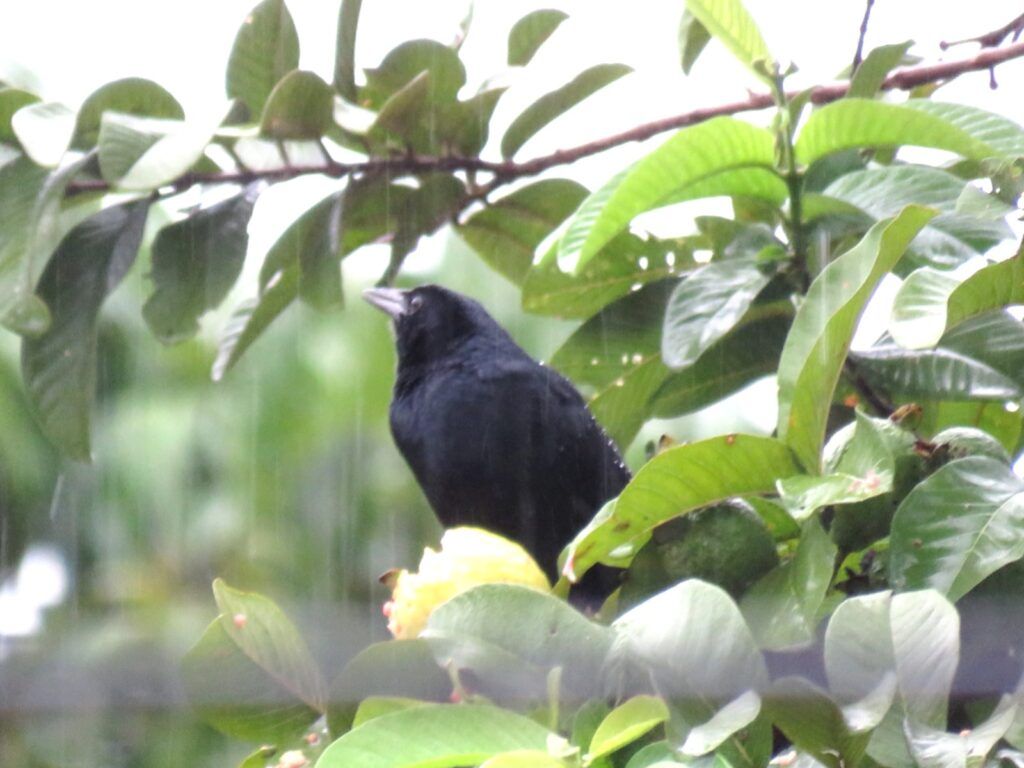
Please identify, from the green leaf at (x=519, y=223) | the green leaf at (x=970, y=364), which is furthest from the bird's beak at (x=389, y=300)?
the green leaf at (x=970, y=364)

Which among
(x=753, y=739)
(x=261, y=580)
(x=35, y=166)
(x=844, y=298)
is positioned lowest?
(x=261, y=580)

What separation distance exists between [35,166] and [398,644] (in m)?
0.70

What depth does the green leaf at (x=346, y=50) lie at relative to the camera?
4.08 feet

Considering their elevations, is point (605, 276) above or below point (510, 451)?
above

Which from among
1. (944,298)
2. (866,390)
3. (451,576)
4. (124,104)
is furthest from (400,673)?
(124,104)

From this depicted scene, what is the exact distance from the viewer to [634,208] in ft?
2.86

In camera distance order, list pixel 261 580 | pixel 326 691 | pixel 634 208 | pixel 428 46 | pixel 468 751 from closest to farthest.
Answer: pixel 468 751
pixel 326 691
pixel 634 208
pixel 428 46
pixel 261 580

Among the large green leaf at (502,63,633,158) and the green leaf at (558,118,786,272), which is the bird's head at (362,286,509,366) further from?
the green leaf at (558,118,786,272)

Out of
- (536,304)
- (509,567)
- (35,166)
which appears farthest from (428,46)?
(509,567)

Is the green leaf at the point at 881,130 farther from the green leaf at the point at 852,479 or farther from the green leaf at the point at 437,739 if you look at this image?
the green leaf at the point at 437,739

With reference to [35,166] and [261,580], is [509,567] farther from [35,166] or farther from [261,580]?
[261,580]

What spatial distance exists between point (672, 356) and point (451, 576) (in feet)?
0.93

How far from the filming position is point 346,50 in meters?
1.26

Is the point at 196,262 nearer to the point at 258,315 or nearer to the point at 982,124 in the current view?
the point at 258,315
